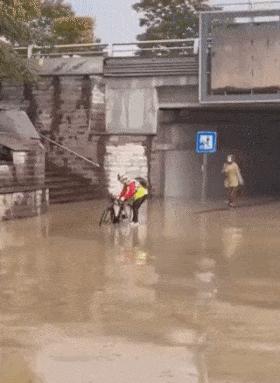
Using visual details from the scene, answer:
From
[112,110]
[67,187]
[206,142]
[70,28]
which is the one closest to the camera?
[206,142]

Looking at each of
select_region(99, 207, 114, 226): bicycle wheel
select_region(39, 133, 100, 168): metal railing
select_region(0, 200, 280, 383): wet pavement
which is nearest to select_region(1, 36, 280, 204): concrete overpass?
select_region(39, 133, 100, 168): metal railing

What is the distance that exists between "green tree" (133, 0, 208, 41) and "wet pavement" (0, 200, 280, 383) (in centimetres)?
3083

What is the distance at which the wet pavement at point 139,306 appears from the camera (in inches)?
261

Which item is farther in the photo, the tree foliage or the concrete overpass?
the concrete overpass

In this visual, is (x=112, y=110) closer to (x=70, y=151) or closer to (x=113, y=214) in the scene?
(x=70, y=151)

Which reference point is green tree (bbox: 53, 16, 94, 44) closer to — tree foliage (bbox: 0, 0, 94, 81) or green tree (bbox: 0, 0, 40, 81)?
tree foliage (bbox: 0, 0, 94, 81)

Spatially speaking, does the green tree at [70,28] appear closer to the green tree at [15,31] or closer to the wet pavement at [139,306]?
the green tree at [15,31]

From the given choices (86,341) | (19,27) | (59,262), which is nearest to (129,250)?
(59,262)

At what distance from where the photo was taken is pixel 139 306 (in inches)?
365

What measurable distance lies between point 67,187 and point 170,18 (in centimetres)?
2314

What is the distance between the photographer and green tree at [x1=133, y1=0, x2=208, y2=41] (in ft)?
152

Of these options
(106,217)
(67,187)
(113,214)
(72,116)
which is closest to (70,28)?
(72,116)

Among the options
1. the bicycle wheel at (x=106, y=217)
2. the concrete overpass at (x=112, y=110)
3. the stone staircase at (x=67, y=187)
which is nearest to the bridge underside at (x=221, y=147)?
the concrete overpass at (x=112, y=110)

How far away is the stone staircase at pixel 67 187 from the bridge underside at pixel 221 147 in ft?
10.7
